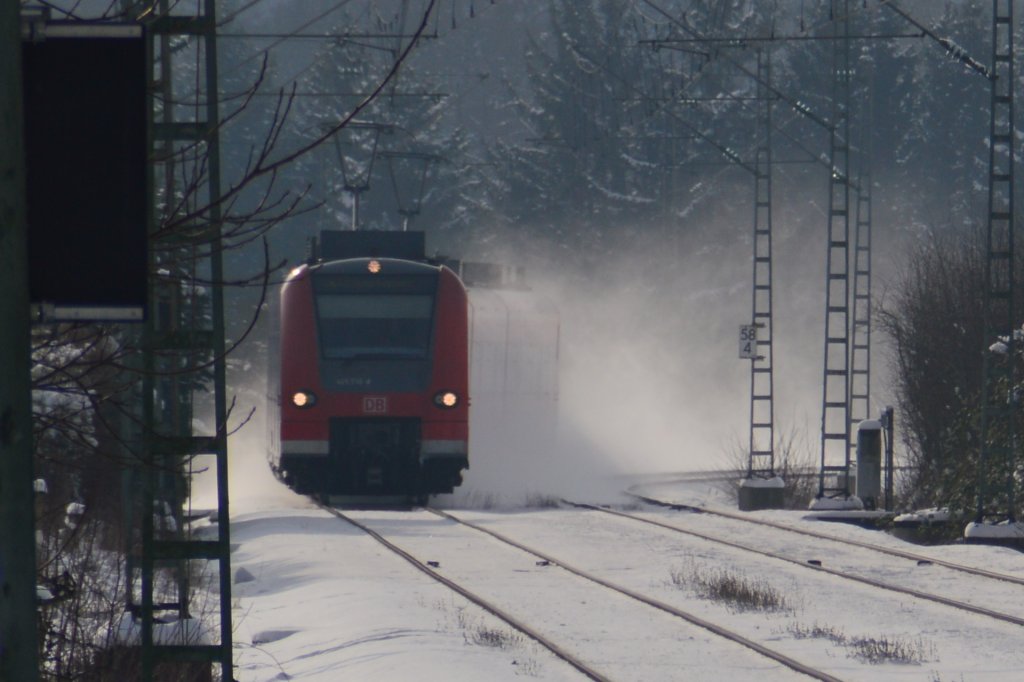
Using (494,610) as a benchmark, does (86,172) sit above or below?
above

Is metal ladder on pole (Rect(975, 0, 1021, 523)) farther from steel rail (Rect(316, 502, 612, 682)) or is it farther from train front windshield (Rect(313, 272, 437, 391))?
train front windshield (Rect(313, 272, 437, 391))

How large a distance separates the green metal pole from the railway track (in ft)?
21.0

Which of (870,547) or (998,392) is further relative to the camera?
(998,392)

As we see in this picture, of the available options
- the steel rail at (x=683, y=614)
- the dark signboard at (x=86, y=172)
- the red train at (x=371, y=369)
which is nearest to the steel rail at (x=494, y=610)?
the steel rail at (x=683, y=614)

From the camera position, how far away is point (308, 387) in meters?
23.1

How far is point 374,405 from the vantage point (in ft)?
76.3

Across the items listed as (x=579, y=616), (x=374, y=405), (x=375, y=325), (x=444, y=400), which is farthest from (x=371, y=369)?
(x=579, y=616)

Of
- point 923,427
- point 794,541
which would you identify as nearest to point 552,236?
point 923,427

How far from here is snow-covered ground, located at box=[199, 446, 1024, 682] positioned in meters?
10.1

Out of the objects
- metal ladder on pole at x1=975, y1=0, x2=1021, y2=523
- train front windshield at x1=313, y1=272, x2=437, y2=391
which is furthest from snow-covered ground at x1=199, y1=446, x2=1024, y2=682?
train front windshield at x1=313, y1=272, x2=437, y2=391

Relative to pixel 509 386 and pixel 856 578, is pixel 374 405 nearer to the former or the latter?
pixel 509 386

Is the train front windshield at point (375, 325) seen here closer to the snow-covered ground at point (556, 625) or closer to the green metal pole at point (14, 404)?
the snow-covered ground at point (556, 625)

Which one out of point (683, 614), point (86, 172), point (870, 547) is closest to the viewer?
point (86, 172)

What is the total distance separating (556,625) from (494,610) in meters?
0.68
